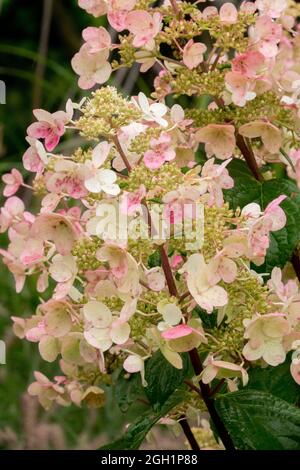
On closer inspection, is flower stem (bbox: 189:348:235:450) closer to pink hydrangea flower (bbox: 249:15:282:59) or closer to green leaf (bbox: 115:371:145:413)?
green leaf (bbox: 115:371:145:413)

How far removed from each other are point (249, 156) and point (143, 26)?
8.1 inches

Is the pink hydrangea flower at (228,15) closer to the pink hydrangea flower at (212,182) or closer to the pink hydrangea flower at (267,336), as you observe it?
the pink hydrangea flower at (212,182)

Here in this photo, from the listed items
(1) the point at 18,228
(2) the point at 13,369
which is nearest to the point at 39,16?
(2) the point at 13,369

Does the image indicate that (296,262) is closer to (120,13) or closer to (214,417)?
(214,417)

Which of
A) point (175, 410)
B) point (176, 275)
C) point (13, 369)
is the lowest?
point (13, 369)

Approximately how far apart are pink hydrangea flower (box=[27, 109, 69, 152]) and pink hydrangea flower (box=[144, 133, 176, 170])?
0.12 metres

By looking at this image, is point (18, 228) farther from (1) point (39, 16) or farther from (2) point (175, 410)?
(1) point (39, 16)

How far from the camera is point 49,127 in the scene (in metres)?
0.99

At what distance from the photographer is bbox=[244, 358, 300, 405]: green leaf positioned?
3.51 ft

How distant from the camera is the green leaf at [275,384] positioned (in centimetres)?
107

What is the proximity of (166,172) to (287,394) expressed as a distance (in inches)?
12.8

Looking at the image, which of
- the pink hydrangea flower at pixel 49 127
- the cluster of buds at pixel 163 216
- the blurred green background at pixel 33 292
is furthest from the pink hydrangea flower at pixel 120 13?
the blurred green background at pixel 33 292

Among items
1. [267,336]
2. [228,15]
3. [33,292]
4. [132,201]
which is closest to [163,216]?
[132,201]
